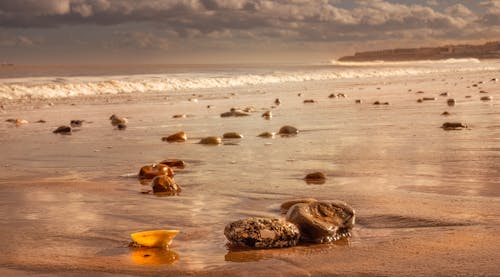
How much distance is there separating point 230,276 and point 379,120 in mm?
6987

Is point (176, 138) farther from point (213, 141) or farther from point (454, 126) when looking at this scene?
point (454, 126)

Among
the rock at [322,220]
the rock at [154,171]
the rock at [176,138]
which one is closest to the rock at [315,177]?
the rock at [154,171]

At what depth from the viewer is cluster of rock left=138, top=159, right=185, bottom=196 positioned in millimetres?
4309

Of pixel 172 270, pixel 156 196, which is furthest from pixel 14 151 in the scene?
pixel 172 270

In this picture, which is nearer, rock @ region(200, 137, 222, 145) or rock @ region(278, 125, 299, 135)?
rock @ region(200, 137, 222, 145)

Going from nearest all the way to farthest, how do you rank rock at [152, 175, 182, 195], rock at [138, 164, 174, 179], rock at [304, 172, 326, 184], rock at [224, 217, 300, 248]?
1. rock at [224, 217, 300, 248]
2. rock at [152, 175, 182, 195]
3. rock at [304, 172, 326, 184]
4. rock at [138, 164, 174, 179]

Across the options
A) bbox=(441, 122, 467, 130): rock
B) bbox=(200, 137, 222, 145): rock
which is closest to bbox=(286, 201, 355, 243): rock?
bbox=(200, 137, 222, 145): rock

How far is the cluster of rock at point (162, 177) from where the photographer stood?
4.31 m

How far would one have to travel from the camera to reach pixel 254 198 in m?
4.04

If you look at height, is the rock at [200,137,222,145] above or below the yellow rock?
below

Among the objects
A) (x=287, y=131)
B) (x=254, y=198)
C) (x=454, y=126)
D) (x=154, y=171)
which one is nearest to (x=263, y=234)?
(x=254, y=198)

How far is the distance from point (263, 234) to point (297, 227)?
0.20m

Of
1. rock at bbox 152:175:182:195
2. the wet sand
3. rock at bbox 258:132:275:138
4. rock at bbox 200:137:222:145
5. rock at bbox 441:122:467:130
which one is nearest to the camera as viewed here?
the wet sand

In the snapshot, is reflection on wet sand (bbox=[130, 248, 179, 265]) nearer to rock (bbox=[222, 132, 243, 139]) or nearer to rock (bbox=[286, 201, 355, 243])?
rock (bbox=[286, 201, 355, 243])
